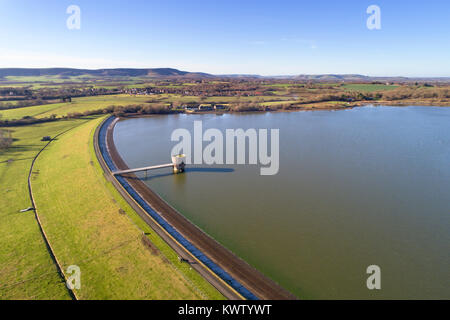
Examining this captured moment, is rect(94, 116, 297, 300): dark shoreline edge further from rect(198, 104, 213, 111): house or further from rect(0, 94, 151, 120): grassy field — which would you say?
rect(198, 104, 213, 111): house

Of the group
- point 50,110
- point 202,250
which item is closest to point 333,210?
point 202,250

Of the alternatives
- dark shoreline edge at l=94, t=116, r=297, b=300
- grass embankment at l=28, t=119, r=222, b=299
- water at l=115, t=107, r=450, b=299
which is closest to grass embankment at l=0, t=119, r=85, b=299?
grass embankment at l=28, t=119, r=222, b=299

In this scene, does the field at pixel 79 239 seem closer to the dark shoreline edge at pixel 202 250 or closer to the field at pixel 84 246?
the field at pixel 84 246

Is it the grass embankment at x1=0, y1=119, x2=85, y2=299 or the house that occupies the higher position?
the house

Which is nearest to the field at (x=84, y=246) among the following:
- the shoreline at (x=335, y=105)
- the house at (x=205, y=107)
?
the shoreline at (x=335, y=105)

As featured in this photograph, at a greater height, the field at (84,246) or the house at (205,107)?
the house at (205,107)

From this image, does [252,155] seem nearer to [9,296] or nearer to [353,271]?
[353,271]
